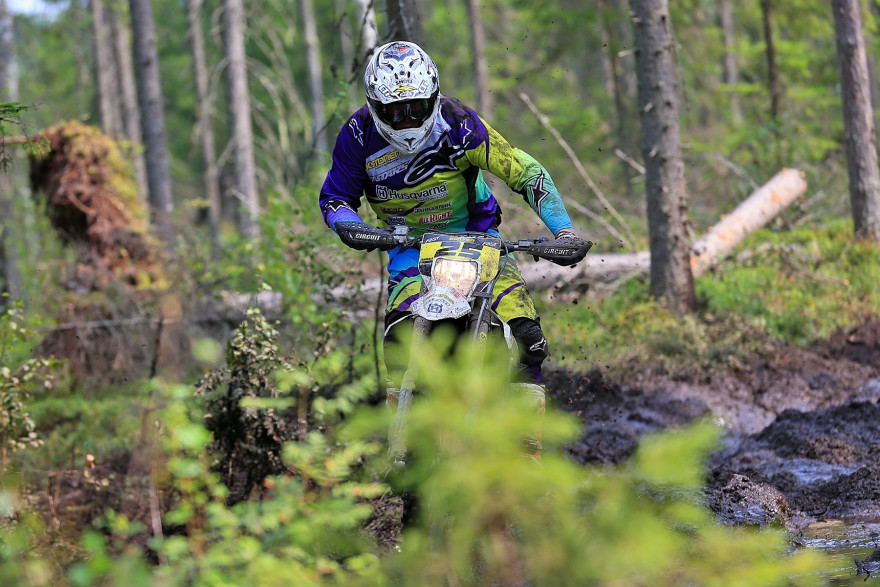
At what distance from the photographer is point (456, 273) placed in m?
4.43

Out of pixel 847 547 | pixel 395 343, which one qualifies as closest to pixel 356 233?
pixel 395 343

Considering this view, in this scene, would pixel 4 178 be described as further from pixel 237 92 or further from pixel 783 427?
pixel 783 427

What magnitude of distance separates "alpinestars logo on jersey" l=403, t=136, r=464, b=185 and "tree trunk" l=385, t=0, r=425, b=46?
3.21 metres

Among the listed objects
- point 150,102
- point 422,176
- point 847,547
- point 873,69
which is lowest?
point 847,547

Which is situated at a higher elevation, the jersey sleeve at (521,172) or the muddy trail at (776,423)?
the jersey sleeve at (521,172)

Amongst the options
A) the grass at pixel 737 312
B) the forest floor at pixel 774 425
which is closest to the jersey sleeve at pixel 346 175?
the forest floor at pixel 774 425

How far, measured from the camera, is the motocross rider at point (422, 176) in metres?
4.84

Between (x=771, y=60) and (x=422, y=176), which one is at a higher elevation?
(x=771, y=60)

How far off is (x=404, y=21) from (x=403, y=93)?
3.53 meters

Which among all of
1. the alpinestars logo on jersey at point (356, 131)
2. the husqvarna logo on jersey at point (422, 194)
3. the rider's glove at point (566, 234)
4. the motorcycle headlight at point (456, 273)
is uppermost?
the alpinestars logo on jersey at point (356, 131)

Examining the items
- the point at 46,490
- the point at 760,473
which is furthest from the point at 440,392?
the point at 46,490

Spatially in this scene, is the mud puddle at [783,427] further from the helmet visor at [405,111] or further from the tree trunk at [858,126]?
the tree trunk at [858,126]

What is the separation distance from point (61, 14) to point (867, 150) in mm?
22984

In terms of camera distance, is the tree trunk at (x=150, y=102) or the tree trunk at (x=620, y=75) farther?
the tree trunk at (x=620, y=75)
